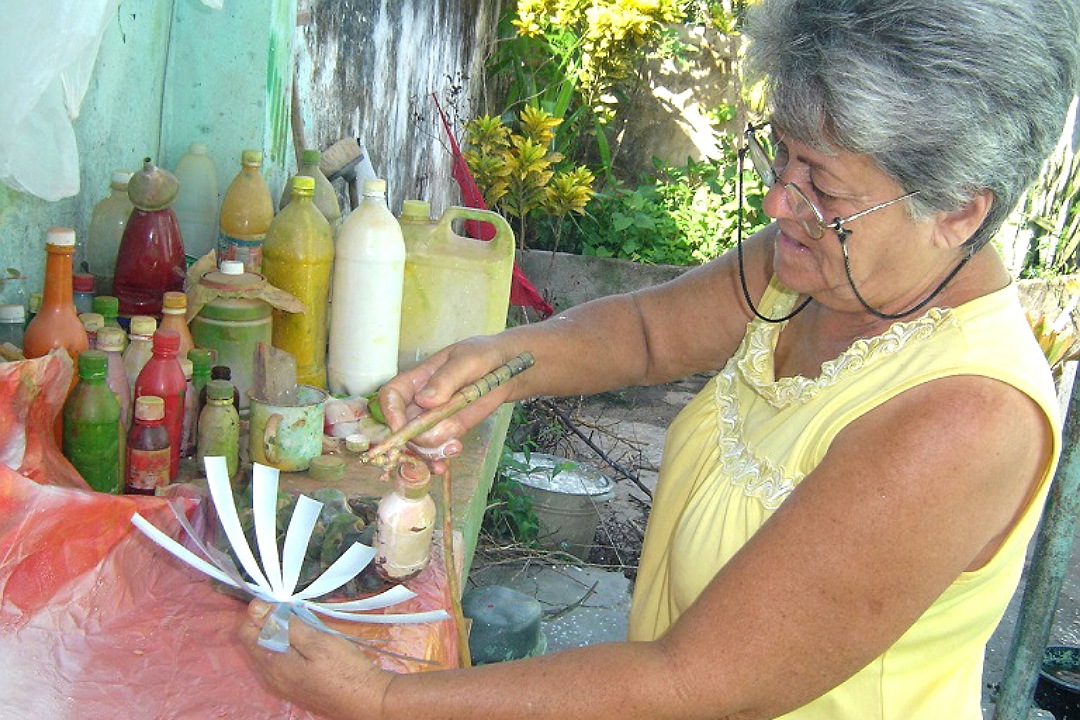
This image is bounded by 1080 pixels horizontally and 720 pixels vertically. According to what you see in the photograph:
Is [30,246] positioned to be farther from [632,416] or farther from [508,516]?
[632,416]

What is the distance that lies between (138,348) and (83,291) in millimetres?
221

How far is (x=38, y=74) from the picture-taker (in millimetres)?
1694

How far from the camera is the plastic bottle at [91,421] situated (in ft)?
5.60

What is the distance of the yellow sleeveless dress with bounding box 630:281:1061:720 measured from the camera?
143 centimetres

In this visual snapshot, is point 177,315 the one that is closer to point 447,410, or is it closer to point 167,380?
point 167,380

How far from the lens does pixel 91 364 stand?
1.70 meters

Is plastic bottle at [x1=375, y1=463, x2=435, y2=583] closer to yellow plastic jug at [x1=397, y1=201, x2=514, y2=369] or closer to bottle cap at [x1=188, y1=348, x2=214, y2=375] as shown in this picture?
bottle cap at [x1=188, y1=348, x2=214, y2=375]

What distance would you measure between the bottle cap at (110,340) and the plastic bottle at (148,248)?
0.36 m

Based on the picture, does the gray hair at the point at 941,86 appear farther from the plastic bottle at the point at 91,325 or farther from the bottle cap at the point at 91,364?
the plastic bottle at the point at 91,325

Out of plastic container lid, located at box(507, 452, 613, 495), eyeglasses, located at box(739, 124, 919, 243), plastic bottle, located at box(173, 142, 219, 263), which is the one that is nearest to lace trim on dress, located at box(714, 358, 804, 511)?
eyeglasses, located at box(739, 124, 919, 243)

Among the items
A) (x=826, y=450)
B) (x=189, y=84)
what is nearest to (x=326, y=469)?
(x=826, y=450)

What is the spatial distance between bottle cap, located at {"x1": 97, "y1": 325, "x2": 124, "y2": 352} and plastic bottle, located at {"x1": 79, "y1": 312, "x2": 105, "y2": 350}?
0.04 m

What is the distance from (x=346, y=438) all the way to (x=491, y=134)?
3.92 meters

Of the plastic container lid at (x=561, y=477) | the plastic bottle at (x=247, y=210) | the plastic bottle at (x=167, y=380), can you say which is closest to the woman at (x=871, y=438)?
the plastic bottle at (x=167, y=380)
